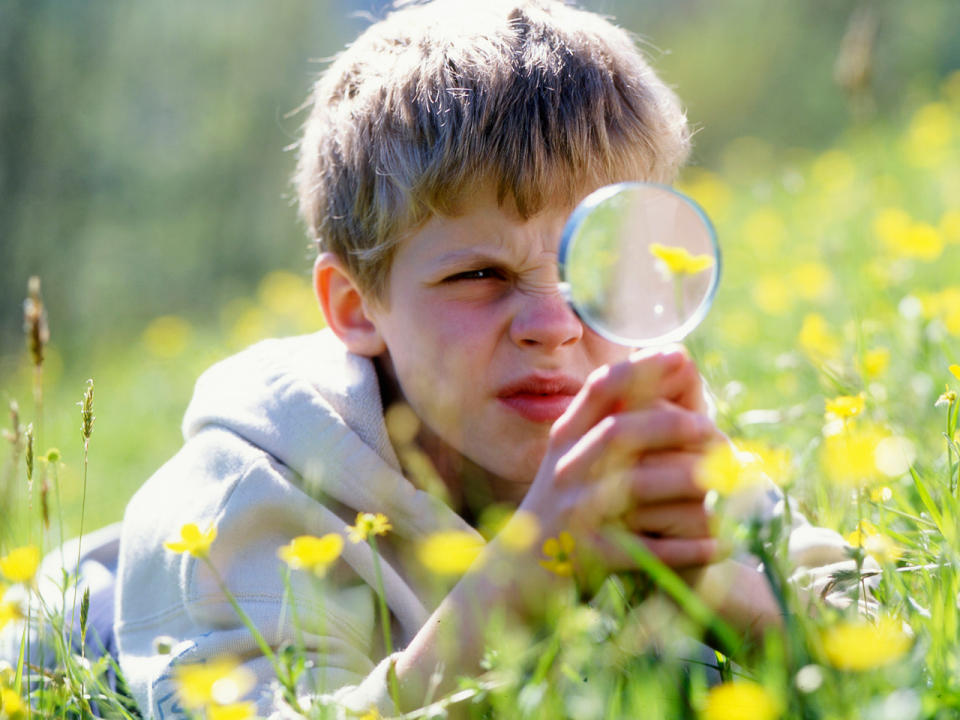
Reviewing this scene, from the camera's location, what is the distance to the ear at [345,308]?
8.36 feet

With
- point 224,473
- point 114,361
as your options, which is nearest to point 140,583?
point 224,473

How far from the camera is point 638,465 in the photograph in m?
1.49

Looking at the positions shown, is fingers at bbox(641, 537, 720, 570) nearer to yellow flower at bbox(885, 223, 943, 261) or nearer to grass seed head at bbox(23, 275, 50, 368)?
grass seed head at bbox(23, 275, 50, 368)

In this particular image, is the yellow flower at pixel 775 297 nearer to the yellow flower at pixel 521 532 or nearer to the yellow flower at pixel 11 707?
the yellow flower at pixel 521 532

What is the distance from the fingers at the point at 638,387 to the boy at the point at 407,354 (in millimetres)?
302

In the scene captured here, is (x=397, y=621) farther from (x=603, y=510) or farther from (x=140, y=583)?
(x=603, y=510)

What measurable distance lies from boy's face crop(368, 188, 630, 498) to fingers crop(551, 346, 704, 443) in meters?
0.57

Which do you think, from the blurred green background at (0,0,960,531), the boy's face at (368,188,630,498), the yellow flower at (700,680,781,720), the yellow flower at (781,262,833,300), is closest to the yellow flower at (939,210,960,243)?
the yellow flower at (781,262,833,300)

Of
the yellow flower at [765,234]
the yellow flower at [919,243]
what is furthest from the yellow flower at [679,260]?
the yellow flower at [765,234]

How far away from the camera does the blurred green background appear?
680cm

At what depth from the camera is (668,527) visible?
4.94 ft

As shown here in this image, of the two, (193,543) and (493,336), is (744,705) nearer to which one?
(193,543)

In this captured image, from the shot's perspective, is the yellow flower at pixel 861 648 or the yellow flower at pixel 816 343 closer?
the yellow flower at pixel 861 648

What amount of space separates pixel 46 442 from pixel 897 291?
11.7 feet
